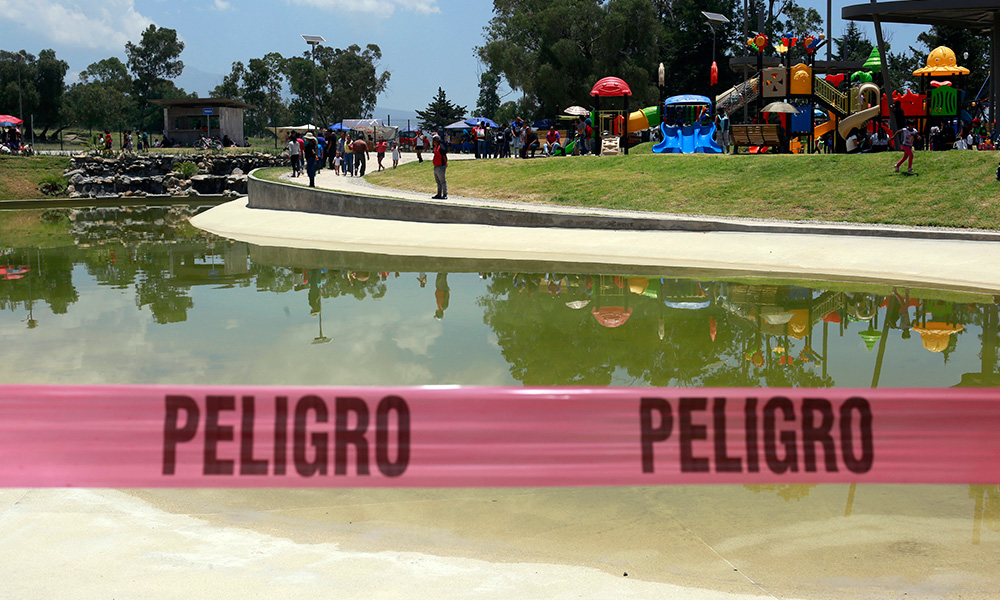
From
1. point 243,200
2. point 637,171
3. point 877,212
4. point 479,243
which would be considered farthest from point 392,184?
point 877,212

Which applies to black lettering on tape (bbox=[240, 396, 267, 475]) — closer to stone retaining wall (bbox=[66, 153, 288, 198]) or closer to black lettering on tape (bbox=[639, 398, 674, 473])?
black lettering on tape (bbox=[639, 398, 674, 473])

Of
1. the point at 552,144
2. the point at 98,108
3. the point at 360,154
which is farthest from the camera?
the point at 98,108

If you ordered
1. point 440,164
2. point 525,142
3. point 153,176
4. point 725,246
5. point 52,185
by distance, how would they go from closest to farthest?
1. point 725,246
2. point 440,164
3. point 525,142
4. point 52,185
5. point 153,176

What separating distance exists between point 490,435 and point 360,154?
115ft

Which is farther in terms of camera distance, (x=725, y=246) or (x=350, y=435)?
(x=725, y=246)

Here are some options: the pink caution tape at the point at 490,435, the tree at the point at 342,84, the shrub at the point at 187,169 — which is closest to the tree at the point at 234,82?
the tree at the point at 342,84

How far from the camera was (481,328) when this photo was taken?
12.0m

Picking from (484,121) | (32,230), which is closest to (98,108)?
(484,121)

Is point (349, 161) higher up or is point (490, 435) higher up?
point (349, 161)

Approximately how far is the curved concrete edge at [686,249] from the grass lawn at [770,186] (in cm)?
292

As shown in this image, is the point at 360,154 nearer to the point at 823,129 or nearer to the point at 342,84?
the point at 823,129

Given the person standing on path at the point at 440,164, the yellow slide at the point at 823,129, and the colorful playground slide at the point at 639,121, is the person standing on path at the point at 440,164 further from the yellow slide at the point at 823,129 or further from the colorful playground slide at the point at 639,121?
the yellow slide at the point at 823,129

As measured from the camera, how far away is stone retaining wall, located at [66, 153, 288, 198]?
1961 inches

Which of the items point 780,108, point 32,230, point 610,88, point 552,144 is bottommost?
point 32,230
